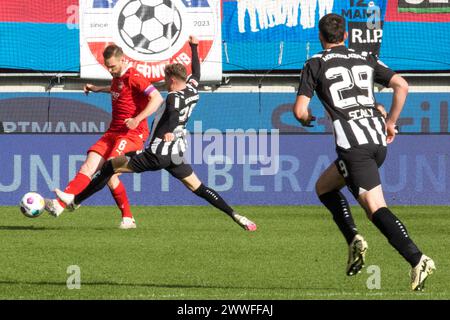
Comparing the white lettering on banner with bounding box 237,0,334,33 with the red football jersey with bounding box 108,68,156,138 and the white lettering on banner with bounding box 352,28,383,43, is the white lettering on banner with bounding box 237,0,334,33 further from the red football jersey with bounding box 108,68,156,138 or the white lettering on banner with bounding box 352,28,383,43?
the red football jersey with bounding box 108,68,156,138

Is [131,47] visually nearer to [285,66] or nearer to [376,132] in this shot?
[285,66]

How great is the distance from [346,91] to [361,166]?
0.53 metres

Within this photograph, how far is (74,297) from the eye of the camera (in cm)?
710

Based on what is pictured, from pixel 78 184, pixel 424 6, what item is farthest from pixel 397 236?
pixel 424 6

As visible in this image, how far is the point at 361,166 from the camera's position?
24.1 feet

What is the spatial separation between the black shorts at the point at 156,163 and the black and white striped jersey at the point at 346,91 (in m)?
4.59

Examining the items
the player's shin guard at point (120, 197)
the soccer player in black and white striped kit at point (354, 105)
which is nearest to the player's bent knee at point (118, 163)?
the player's shin guard at point (120, 197)

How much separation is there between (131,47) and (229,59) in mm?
2242

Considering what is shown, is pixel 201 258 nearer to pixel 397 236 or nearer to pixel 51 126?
pixel 397 236

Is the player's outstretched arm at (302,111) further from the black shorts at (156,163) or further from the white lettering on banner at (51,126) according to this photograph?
the white lettering on banner at (51,126)

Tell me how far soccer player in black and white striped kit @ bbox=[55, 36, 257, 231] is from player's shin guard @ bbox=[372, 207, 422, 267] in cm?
446

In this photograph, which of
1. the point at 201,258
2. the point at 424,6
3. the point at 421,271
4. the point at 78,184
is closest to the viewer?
the point at 421,271

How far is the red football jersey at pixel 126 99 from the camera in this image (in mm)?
12125
